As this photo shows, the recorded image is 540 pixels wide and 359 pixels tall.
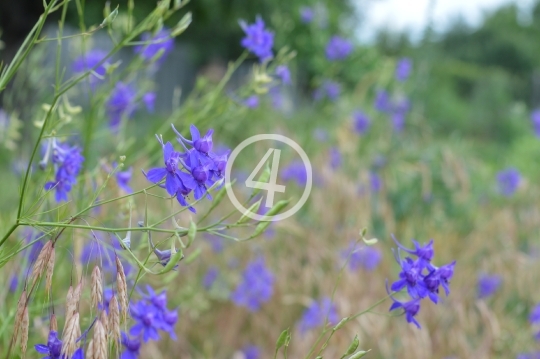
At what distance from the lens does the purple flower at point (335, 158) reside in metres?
3.91

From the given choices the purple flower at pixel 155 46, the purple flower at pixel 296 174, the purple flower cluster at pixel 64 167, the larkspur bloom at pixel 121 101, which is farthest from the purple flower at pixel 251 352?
the purple flower at pixel 296 174

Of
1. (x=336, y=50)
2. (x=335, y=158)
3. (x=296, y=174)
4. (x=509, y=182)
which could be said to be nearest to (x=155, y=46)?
(x=336, y=50)

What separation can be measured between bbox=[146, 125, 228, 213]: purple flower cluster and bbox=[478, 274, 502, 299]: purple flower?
2215 mm

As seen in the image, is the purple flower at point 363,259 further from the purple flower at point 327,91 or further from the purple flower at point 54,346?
the purple flower at point 54,346

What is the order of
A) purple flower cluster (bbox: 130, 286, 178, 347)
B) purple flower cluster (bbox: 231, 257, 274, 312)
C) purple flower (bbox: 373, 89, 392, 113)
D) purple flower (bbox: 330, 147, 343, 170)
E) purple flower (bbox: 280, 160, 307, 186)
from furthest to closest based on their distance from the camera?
purple flower (bbox: 373, 89, 392, 113) → purple flower (bbox: 330, 147, 343, 170) → purple flower (bbox: 280, 160, 307, 186) → purple flower cluster (bbox: 231, 257, 274, 312) → purple flower cluster (bbox: 130, 286, 178, 347)

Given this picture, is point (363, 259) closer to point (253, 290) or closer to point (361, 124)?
point (253, 290)

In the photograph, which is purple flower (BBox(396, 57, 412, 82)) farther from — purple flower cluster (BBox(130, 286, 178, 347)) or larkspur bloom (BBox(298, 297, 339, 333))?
purple flower cluster (BBox(130, 286, 178, 347))

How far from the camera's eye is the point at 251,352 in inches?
93.4

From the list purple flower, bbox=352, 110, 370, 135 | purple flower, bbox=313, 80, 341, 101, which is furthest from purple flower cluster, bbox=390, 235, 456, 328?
purple flower, bbox=352, 110, 370, 135

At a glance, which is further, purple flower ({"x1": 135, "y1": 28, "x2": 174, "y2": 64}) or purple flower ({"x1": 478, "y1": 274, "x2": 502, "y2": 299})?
purple flower ({"x1": 478, "y1": 274, "x2": 502, "y2": 299})

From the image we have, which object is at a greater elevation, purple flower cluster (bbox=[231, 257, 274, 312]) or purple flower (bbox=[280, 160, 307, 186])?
purple flower (bbox=[280, 160, 307, 186])

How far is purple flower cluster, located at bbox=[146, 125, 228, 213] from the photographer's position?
76 centimetres

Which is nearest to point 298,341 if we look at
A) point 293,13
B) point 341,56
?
point 341,56

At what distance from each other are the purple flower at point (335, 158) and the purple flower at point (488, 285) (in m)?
1.31
